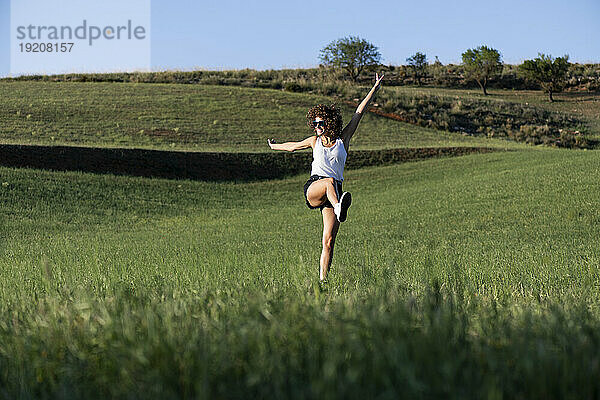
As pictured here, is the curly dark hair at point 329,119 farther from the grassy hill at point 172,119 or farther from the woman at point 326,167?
the grassy hill at point 172,119

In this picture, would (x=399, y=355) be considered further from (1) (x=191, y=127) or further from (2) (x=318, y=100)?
(2) (x=318, y=100)

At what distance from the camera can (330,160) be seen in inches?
277

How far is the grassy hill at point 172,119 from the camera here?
37.9 metres

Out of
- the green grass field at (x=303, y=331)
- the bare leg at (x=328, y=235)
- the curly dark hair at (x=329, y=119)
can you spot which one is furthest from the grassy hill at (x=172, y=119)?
the bare leg at (x=328, y=235)

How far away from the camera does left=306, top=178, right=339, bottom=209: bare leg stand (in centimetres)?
686

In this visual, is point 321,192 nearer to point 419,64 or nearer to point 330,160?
point 330,160

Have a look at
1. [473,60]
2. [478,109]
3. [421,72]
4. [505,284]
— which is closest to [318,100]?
[478,109]

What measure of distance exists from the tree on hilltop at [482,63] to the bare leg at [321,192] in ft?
239

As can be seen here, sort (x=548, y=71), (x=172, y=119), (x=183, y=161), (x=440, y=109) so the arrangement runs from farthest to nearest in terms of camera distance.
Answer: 1. (x=548, y=71)
2. (x=440, y=109)
3. (x=172, y=119)
4. (x=183, y=161)

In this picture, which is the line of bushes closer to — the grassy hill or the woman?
the grassy hill

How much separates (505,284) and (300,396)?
5507mm

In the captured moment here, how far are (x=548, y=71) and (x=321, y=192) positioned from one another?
72808 millimetres

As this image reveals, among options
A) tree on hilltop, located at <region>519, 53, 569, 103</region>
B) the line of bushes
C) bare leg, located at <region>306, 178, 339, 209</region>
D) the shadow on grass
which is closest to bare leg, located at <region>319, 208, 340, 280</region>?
bare leg, located at <region>306, 178, 339, 209</region>

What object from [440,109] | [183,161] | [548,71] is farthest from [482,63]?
[183,161]
